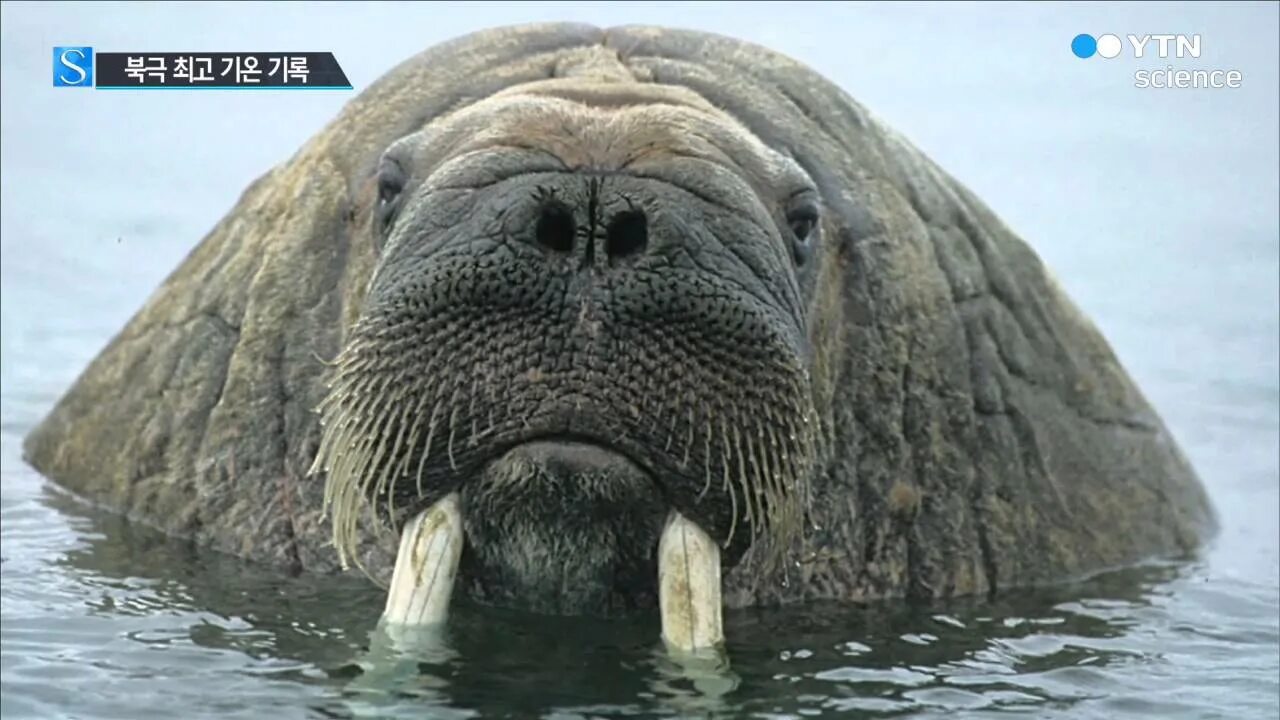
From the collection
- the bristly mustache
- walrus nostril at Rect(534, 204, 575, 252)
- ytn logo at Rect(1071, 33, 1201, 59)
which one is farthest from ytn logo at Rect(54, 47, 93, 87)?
ytn logo at Rect(1071, 33, 1201, 59)

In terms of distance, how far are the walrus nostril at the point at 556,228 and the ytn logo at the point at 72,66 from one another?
15.4 feet

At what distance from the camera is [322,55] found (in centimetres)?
1185

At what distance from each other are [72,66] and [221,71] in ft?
3.74

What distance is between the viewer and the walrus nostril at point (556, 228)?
828 cm

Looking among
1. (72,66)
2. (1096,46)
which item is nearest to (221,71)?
(72,66)

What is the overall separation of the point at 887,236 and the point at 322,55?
2932 mm

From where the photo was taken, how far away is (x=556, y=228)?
8.31m

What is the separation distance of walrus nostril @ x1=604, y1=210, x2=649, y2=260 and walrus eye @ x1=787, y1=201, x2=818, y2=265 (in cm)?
117

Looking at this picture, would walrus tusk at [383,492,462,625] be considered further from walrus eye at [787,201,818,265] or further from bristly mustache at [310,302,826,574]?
walrus eye at [787,201,818,265]

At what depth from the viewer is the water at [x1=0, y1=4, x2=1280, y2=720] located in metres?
9.12

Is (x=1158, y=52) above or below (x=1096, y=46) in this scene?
below

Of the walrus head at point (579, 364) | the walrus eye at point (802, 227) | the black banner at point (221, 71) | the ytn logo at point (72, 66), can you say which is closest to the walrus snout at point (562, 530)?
the walrus head at point (579, 364)

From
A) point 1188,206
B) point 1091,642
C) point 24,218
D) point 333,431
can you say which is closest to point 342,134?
point 333,431

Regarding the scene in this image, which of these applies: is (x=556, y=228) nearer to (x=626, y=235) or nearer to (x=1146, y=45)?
(x=626, y=235)
